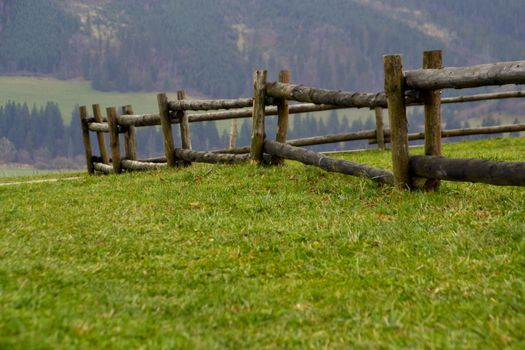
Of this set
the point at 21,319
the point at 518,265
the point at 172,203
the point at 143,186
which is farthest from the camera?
the point at 143,186

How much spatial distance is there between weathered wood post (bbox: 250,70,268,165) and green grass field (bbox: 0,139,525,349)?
369cm

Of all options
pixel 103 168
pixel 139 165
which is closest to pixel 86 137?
pixel 103 168

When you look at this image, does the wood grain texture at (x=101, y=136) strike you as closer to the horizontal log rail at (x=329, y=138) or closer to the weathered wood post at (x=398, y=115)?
the horizontal log rail at (x=329, y=138)

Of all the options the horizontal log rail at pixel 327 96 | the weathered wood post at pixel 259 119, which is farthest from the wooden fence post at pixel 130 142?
the horizontal log rail at pixel 327 96

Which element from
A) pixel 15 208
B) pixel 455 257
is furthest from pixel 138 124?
pixel 455 257

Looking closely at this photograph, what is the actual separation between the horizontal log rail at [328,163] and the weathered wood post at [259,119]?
0.16 metres

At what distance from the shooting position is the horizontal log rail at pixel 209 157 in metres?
15.8

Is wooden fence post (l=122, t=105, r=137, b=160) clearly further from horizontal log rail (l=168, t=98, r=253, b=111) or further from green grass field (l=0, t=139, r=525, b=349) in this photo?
green grass field (l=0, t=139, r=525, b=349)

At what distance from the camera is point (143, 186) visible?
13539 mm

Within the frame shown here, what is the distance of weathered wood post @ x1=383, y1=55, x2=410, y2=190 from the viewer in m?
10.7

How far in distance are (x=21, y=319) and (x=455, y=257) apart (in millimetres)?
3891

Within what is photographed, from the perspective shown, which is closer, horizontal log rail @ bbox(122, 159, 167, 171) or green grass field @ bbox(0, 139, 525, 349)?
green grass field @ bbox(0, 139, 525, 349)

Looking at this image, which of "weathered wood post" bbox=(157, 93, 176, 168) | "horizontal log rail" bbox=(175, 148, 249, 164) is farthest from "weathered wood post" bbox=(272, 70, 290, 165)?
"weathered wood post" bbox=(157, 93, 176, 168)

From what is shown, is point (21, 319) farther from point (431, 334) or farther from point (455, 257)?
point (455, 257)
